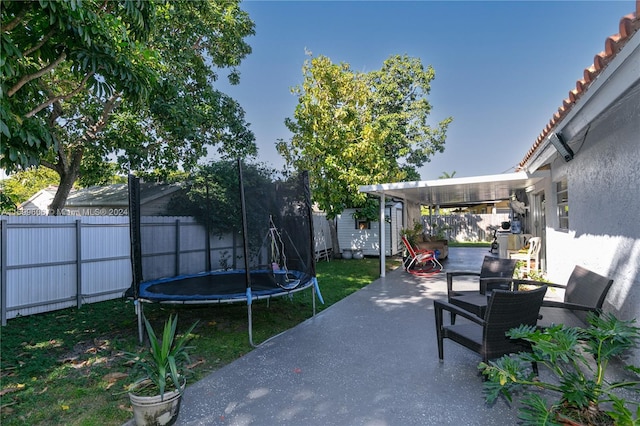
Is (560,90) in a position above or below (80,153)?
above

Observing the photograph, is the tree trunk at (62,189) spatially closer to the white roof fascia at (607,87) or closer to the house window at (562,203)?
the white roof fascia at (607,87)

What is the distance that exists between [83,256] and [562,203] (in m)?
8.81

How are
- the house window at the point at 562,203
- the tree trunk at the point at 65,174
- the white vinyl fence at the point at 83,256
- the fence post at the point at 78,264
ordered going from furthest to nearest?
the tree trunk at the point at 65,174
the fence post at the point at 78,264
the house window at the point at 562,203
the white vinyl fence at the point at 83,256

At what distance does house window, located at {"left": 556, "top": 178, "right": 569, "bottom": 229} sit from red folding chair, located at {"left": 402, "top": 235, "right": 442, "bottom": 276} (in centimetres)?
362

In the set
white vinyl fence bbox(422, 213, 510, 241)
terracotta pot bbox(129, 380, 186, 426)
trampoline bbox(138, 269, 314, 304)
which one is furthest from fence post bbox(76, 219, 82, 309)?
white vinyl fence bbox(422, 213, 510, 241)

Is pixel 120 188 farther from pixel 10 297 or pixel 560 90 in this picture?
pixel 560 90

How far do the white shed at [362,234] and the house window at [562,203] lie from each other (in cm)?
720

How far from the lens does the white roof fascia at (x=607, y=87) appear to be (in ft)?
6.58

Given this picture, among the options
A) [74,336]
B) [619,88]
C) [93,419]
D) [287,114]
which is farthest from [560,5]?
[74,336]

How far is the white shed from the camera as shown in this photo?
45.1ft

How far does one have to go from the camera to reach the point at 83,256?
21.5 feet

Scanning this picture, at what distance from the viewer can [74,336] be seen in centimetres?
470

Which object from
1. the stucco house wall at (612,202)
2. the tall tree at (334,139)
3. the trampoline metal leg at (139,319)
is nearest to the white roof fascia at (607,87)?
the stucco house wall at (612,202)

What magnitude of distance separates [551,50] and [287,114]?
7.53 m
